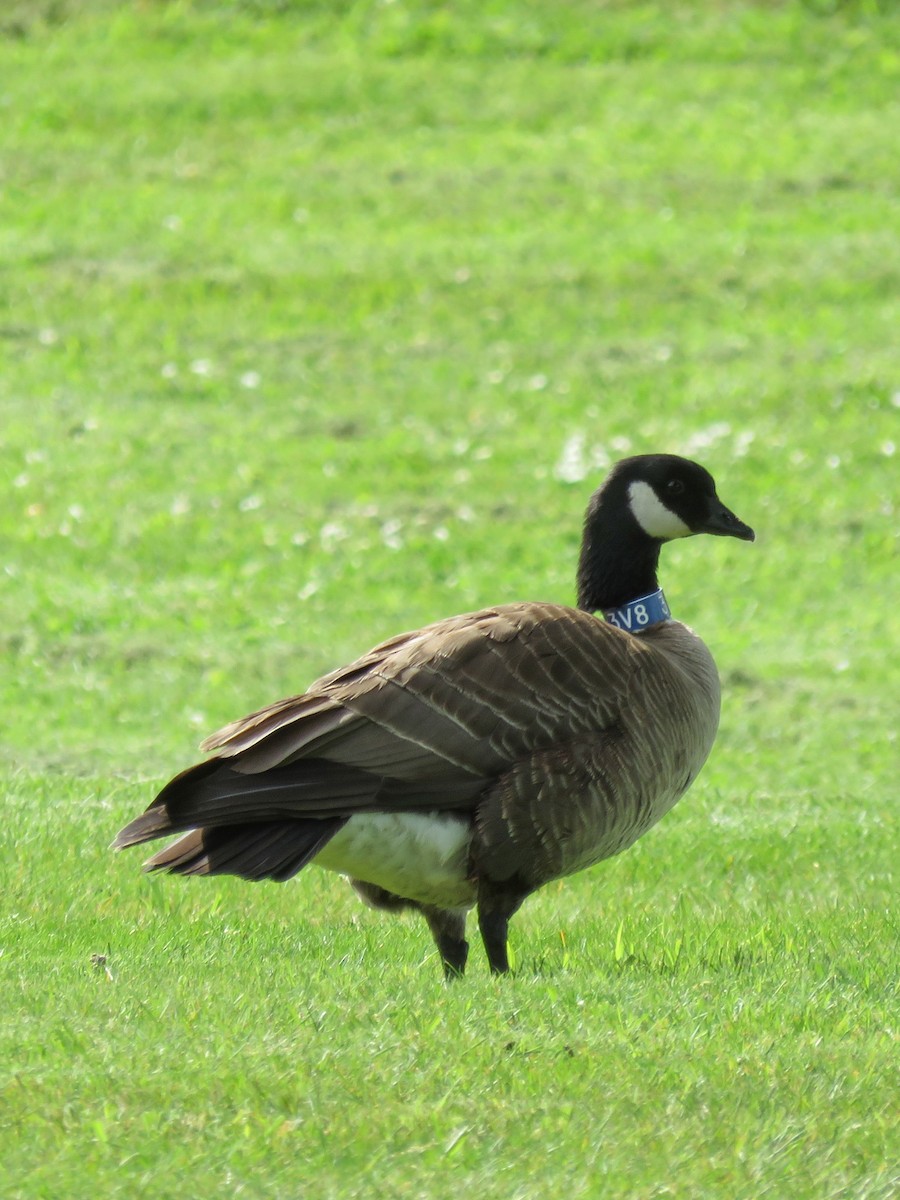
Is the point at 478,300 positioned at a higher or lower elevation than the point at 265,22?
lower

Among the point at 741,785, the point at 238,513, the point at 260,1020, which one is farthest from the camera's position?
the point at 238,513

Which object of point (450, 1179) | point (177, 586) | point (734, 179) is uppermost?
point (450, 1179)

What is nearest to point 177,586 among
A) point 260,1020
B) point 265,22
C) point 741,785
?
point 741,785

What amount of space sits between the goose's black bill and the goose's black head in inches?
4.7

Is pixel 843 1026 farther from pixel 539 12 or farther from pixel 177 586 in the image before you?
pixel 539 12

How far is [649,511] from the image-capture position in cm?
696

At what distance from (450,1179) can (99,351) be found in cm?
1451

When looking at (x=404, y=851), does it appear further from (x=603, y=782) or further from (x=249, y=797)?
(x=603, y=782)

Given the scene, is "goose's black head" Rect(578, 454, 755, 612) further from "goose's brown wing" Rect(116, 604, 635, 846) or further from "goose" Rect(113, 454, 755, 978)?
"goose's brown wing" Rect(116, 604, 635, 846)

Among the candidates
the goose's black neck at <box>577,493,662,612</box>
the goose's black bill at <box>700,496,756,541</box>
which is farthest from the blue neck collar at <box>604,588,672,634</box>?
the goose's black bill at <box>700,496,756,541</box>

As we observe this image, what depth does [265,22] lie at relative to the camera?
24.8 metres

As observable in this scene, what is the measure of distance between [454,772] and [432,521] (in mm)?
8747

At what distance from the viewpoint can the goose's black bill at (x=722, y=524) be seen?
719cm

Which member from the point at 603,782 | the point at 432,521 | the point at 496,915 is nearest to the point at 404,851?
the point at 496,915
